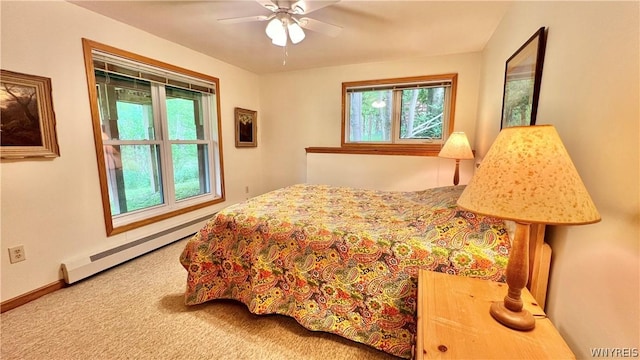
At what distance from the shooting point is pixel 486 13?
6.72 ft

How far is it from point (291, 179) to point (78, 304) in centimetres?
276

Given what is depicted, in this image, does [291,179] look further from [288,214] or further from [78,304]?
[78,304]

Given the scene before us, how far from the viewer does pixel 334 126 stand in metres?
3.66

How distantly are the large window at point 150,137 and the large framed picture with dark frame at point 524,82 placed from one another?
3.08m

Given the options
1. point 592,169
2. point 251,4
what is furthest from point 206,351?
point 251,4

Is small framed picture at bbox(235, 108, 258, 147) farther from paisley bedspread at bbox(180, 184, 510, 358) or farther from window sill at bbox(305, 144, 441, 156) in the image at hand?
paisley bedspread at bbox(180, 184, 510, 358)

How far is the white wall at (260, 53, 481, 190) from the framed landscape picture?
256 centimetres

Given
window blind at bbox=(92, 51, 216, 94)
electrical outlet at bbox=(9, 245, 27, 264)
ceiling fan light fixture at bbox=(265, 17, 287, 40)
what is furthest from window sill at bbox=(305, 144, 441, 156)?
electrical outlet at bbox=(9, 245, 27, 264)

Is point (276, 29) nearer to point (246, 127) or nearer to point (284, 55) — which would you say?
point (284, 55)

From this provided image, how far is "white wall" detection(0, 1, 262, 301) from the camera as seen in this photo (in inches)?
67.9

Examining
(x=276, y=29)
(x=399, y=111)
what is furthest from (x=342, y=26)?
(x=399, y=111)

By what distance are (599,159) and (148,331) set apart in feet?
7.57

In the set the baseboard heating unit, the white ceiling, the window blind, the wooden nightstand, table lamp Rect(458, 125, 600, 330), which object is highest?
the white ceiling

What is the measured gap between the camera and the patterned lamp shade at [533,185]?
0.67m
